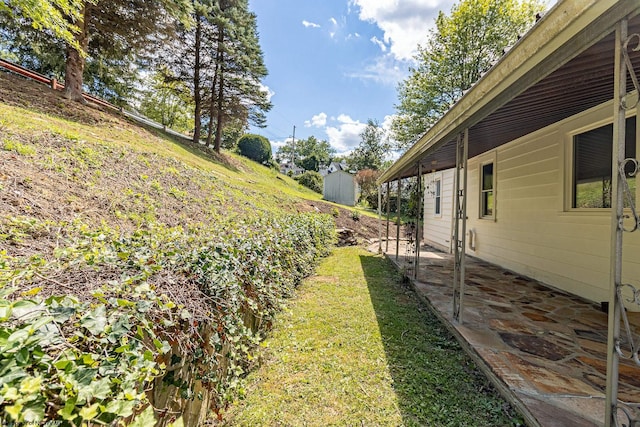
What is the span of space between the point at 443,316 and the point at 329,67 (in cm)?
1852

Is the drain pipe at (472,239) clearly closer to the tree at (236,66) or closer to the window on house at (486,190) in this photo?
the window on house at (486,190)

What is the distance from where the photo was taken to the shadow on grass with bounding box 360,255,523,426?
6.44 ft

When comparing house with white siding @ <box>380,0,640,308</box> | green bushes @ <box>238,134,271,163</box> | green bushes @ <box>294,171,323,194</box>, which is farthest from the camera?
green bushes @ <box>294,171,323,194</box>

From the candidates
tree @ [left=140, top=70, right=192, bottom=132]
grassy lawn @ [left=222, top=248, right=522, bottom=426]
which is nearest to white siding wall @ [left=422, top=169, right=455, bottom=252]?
grassy lawn @ [left=222, top=248, right=522, bottom=426]

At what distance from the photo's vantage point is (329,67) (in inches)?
725

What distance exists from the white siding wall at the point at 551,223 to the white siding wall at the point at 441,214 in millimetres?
2192

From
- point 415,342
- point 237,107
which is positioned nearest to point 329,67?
point 237,107

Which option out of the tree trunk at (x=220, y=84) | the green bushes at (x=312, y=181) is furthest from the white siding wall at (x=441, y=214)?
the green bushes at (x=312, y=181)

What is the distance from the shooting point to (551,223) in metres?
4.39

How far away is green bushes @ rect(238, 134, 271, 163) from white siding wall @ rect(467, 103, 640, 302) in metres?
22.1

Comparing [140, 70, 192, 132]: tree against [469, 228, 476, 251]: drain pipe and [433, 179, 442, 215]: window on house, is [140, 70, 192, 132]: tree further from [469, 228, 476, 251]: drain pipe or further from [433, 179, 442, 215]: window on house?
[469, 228, 476, 251]: drain pipe

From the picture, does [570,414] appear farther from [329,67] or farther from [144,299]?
[329,67]

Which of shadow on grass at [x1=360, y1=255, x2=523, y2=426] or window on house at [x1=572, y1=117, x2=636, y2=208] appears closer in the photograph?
shadow on grass at [x1=360, y1=255, x2=523, y2=426]

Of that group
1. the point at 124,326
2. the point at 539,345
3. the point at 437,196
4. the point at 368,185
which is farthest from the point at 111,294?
the point at 368,185
